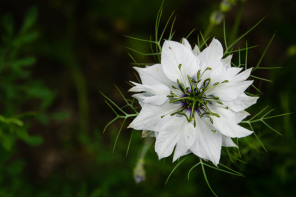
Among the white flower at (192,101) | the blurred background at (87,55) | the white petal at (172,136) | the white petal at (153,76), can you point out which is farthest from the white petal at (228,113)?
the blurred background at (87,55)

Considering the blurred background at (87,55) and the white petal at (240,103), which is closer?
the white petal at (240,103)

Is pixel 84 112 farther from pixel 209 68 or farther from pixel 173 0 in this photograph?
pixel 209 68

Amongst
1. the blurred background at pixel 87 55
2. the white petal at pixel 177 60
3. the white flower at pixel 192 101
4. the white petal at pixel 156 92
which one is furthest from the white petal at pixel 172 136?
the blurred background at pixel 87 55

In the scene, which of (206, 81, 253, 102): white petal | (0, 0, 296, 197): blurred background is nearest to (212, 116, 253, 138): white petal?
(206, 81, 253, 102): white petal

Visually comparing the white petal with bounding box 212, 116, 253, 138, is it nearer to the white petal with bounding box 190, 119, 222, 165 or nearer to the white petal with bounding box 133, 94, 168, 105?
the white petal with bounding box 190, 119, 222, 165

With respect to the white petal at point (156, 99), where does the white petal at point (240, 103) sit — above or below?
below

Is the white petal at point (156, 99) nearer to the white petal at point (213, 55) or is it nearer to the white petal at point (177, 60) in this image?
the white petal at point (177, 60)

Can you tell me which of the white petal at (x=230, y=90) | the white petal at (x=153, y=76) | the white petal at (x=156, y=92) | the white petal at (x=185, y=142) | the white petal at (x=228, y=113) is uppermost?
the white petal at (x=153, y=76)

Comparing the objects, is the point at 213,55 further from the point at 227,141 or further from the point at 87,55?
the point at 87,55

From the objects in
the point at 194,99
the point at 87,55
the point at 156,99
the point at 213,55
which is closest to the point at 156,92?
the point at 156,99
